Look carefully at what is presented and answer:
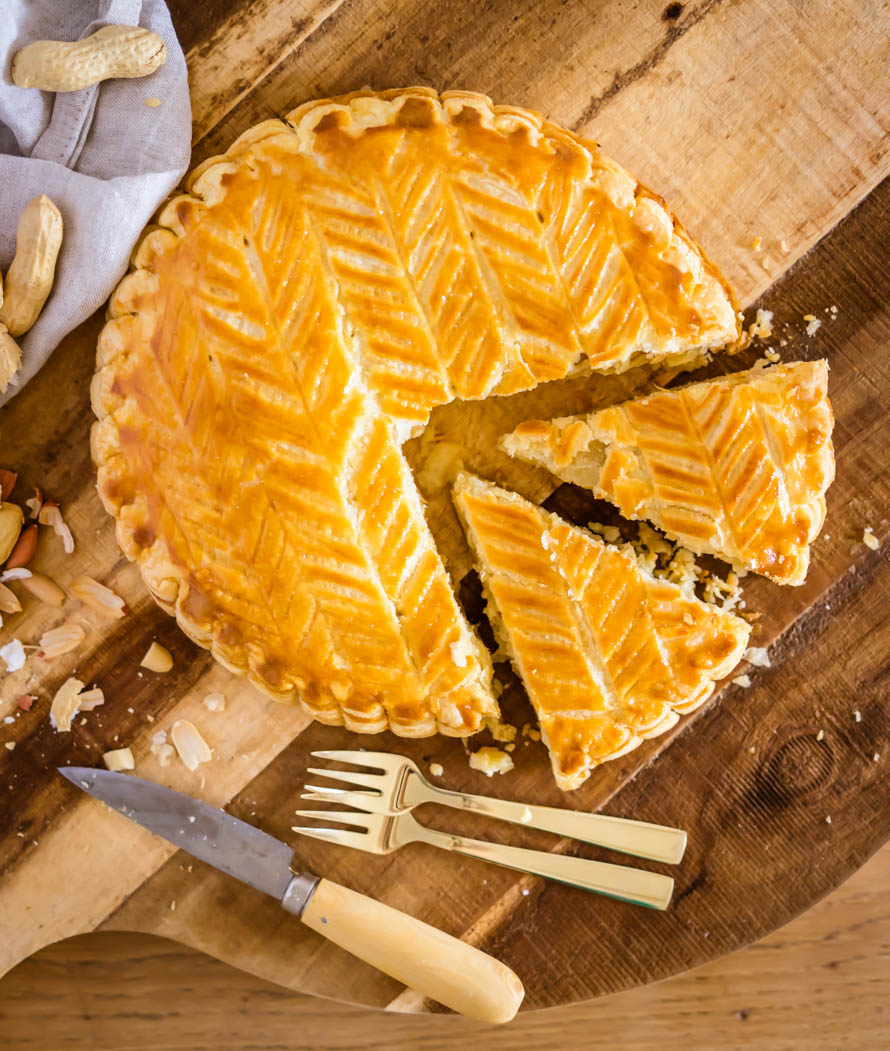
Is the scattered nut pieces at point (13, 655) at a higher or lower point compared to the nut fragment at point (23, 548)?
lower

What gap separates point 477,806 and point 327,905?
57 centimetres

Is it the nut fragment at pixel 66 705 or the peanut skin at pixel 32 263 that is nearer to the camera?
the peanut skin at pixel 32 263

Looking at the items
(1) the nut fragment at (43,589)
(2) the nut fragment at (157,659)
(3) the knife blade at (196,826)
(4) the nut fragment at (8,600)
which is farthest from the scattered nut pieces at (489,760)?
(4) the nut fragment at (8,600)

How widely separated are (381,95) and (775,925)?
3.01m

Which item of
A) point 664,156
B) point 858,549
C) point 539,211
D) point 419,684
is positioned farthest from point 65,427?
point 858,549

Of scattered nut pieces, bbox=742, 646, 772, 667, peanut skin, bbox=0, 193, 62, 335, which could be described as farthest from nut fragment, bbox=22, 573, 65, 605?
scattered nut pieces, bbox=742, 646, 772, 667

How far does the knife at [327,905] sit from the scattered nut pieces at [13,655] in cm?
38

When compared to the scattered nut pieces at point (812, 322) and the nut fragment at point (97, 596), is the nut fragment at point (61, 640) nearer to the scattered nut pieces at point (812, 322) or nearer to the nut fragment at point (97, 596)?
the nut fragment at point (97, 596)

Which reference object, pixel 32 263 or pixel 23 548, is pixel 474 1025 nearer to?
pixel 23 548

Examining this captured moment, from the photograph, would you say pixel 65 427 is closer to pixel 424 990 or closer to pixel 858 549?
pixel 424 990

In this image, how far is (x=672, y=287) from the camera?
271 cm

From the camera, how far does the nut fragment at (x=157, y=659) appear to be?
297 cm

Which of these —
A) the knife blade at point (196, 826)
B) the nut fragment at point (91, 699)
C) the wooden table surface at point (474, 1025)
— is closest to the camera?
the knife blade at point (196, 826)

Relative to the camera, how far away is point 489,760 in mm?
3014
